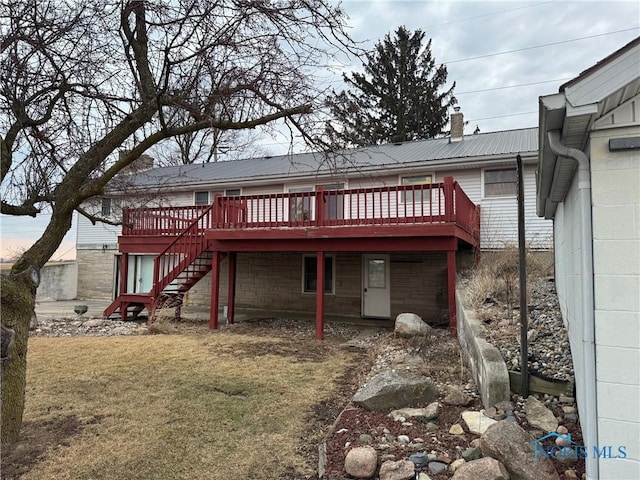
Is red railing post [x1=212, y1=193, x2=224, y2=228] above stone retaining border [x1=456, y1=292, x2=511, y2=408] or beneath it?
above

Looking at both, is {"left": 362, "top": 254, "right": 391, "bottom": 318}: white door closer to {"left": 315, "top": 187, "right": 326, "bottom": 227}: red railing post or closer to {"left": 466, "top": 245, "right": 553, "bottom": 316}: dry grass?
{"left": 466, "top": 245, "right": 553, "bottom": 316}: dry grass

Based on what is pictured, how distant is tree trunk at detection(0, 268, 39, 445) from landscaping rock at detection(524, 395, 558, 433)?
4281mm

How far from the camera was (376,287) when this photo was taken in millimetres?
11414

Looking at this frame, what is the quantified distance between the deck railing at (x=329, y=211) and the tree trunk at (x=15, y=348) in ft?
13.1

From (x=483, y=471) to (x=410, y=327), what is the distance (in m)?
5.03

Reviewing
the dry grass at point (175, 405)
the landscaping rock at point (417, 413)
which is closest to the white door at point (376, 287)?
the dry grass at point (175, 405)

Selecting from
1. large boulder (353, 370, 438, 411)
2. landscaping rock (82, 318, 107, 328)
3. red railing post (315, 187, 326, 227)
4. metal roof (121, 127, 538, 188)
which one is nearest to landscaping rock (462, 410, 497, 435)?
large boulder (353, 370, 438, 411)

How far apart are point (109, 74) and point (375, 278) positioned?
28.2ft

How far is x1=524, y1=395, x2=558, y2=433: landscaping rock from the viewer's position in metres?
3.22

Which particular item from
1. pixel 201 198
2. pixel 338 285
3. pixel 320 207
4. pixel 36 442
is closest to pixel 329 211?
pixel 320 207

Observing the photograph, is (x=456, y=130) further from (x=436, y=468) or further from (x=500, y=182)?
(x=436, y=468)

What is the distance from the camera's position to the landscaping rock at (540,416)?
127 inches

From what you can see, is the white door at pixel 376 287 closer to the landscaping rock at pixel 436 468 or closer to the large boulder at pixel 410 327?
the large boulder at pixel 410 327

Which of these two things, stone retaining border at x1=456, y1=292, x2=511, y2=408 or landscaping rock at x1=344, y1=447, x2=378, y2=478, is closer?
landscaping rock at x1=344, y1=447, x2=378, y2=478
